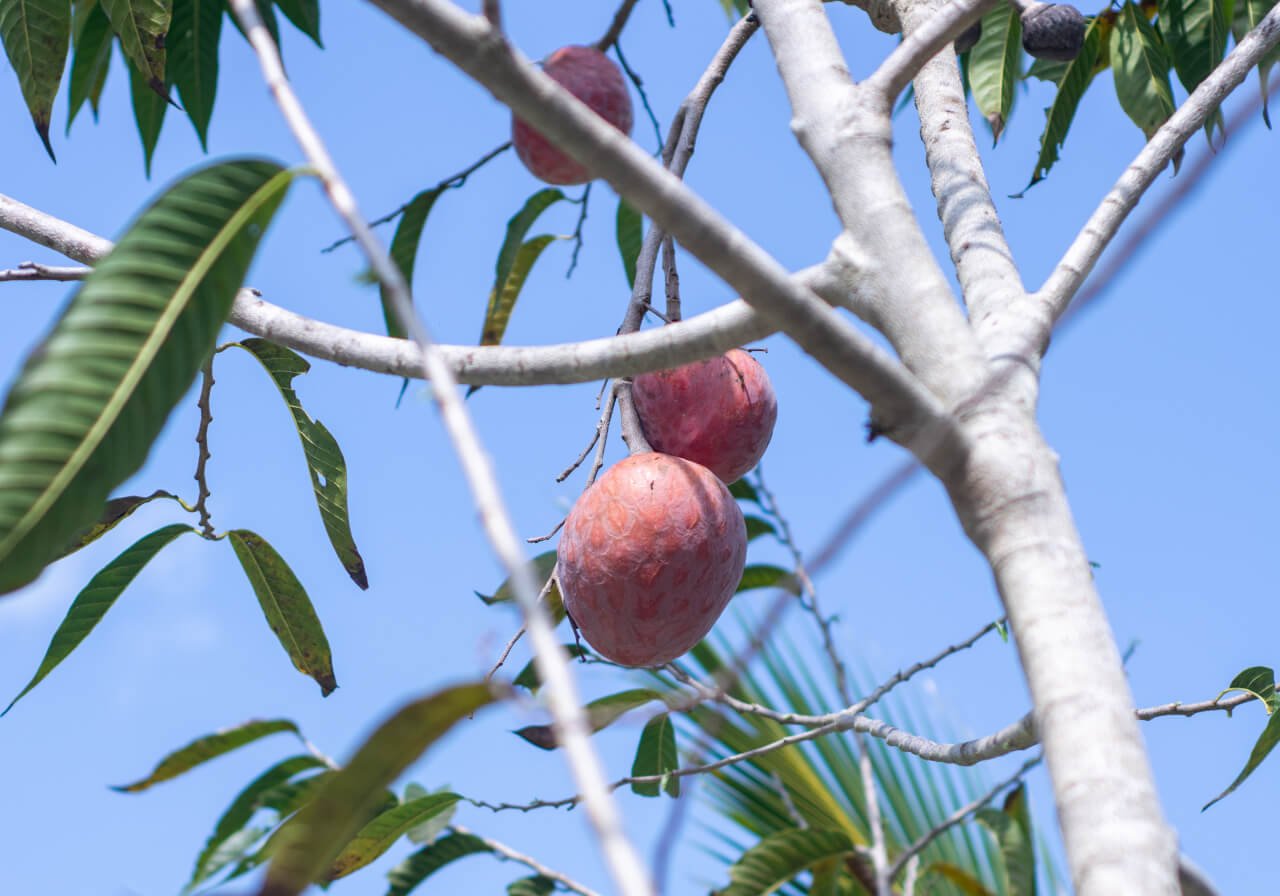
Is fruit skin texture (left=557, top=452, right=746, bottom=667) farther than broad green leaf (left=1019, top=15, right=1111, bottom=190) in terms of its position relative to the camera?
No

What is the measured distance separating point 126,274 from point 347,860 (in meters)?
1.04

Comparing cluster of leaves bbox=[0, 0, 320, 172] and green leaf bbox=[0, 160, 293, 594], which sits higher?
cluster of leaves bbox=[0, 0, 320, 172]

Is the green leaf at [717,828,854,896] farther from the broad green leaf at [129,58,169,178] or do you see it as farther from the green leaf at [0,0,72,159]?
the broad green leaf at [129,58,169,178]

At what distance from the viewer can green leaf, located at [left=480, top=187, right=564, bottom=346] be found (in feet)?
5.78

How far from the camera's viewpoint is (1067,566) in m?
0.58

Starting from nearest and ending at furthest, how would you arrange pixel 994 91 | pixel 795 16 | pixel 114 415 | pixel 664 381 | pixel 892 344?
pixel 114 415 < pixel 892 344 < pixel 795 16 < pixel 664 381 < pixel 994 91

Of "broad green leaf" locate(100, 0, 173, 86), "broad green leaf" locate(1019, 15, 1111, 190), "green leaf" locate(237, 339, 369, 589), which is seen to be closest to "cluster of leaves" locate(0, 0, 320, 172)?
"broad green leaf" locate(100, 0, 173, 86)

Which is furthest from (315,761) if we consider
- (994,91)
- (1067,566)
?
(994,91)

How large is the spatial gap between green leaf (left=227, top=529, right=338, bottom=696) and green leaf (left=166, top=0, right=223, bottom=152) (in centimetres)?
70

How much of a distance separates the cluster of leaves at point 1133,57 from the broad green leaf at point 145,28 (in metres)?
1.06

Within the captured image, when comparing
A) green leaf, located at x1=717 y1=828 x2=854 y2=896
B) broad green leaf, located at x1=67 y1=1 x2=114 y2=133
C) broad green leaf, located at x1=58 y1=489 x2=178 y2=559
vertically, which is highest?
broad green leaf, located at x1=67 y1=1 x2=114 y2=133

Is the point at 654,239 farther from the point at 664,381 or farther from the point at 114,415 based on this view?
the point at 114,415

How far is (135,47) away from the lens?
133 centimetres

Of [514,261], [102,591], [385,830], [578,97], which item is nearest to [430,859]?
[385,830]
